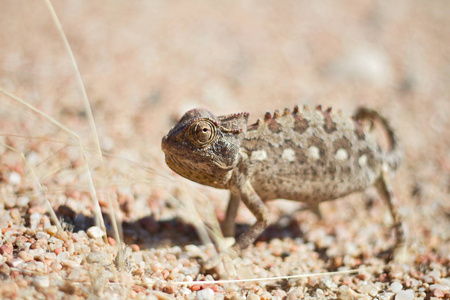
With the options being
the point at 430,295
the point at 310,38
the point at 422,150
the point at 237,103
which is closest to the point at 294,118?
the point at 430,295

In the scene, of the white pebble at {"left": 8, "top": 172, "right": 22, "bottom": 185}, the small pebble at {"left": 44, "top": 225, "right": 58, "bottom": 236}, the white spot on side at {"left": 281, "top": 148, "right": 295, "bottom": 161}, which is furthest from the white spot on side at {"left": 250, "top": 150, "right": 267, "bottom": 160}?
the white pebble at {"left": 8, "top": 172, "right": 22, "bottom": 185}

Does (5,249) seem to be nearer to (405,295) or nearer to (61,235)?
(61,235)

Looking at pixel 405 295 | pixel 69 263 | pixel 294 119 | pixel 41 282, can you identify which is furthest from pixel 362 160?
pixel 41 282

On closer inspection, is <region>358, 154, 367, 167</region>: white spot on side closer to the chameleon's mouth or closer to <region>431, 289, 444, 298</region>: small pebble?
<region>431, 289, 444, 298</region>: small pebble

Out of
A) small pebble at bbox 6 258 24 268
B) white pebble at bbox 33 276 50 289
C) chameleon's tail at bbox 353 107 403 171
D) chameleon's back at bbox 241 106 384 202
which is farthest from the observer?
chameleon's tail at bbox 353 107 403 171

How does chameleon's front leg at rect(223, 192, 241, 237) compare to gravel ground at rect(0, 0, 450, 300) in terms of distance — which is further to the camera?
chameleon's front leg at rect(223, 192, 241, 237)

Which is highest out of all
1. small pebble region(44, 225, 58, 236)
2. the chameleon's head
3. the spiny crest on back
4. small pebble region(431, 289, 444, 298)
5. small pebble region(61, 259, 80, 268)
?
the spiny crest on back
